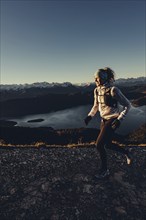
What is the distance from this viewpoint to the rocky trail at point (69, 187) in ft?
21.7

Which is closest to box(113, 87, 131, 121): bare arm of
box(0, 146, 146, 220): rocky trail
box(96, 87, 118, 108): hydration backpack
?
box(96, 87, 118, 108): hydration backpack

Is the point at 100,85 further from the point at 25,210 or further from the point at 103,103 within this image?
the point at 25,210

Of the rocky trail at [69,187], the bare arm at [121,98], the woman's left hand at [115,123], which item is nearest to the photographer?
the rocky trail at [69,187]

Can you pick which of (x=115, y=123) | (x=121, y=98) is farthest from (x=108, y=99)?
(x=115, y=123)

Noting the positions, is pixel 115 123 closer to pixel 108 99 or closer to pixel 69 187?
pixel 108 99

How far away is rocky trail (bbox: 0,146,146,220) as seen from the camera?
6625 millimetres

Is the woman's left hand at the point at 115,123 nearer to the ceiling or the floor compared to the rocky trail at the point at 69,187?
nearer to the ceiling

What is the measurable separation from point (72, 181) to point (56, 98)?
98.6m

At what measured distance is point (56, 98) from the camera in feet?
348

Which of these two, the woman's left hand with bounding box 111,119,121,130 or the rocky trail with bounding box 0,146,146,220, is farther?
the woman's left hand with bounding box 111,119,121,130

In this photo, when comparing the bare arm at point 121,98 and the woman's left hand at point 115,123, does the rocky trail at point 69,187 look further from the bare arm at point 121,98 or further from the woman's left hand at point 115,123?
the bare arm at point 121,98

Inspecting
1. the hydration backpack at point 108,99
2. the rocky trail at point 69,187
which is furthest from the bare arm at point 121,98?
→ the rocky trail at point 69,187

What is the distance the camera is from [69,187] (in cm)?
772

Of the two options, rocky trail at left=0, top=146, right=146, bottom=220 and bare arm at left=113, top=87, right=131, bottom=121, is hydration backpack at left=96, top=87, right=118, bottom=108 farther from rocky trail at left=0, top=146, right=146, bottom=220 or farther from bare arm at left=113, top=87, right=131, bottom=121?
rocky trail at left=0, top=146, right=146, bottom=220
